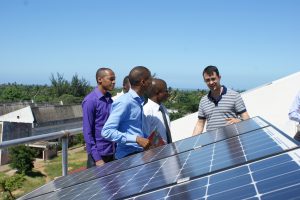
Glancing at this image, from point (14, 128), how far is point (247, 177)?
51.7m

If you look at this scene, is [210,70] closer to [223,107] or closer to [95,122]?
[223,107]

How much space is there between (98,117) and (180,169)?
2056 mm

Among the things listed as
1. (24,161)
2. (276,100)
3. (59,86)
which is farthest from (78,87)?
(276,100)

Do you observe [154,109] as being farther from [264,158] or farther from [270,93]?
[270,93]

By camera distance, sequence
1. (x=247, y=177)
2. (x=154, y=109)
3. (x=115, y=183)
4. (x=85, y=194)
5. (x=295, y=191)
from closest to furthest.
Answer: (x=295, y=191) < (x=247, y=177) < (x=85, y=194) < (x=115, y=183) < (x=154, y=109)

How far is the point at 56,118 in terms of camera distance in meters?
59.2

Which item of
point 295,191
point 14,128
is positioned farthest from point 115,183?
point 14,128

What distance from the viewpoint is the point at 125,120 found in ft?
12.2

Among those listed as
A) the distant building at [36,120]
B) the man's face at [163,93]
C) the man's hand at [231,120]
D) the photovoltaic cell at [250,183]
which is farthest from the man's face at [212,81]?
the distant building at [36,120]

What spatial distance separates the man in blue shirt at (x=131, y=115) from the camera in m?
3.57

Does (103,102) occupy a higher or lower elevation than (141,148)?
higher

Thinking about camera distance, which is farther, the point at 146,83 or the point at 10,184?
the point at 10,184

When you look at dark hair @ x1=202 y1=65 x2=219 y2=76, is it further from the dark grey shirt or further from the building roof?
the building roof

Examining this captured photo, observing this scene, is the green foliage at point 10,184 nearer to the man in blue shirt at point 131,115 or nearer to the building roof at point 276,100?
the building roof at point 276,100
